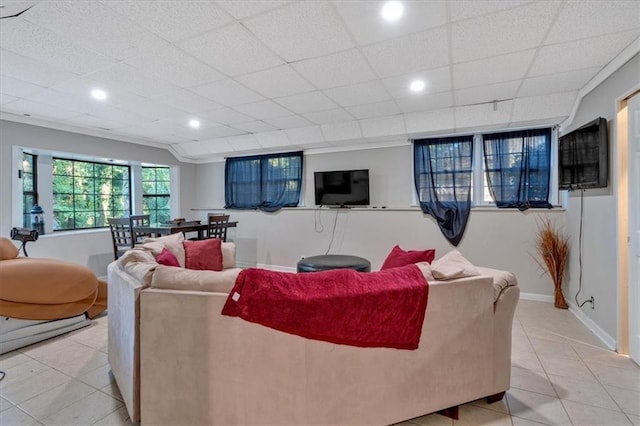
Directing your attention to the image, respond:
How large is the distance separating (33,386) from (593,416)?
374 centimetres

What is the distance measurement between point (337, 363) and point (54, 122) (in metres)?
5.19

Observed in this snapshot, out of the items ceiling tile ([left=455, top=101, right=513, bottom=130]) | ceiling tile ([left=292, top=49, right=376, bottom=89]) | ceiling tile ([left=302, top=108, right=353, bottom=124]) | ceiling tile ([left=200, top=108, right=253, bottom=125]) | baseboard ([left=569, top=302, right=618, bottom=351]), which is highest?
ceiling tile ([left=302, top=108, right=353, bottom=124])

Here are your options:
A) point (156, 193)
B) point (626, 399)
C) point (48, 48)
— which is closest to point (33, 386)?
point (48, 48)

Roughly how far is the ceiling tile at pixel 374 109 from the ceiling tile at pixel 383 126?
16 cm

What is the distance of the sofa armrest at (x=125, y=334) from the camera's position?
173cm

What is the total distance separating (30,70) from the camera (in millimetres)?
2760

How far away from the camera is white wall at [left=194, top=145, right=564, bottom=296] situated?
4.21 metres

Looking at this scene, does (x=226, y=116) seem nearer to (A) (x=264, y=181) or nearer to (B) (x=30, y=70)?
(A) (x=264, y=181)

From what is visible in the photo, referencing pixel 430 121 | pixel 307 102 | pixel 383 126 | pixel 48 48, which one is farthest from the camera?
pixel 383 126

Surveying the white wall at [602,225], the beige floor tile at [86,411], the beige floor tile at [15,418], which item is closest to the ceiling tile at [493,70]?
the white wall at [602,225]

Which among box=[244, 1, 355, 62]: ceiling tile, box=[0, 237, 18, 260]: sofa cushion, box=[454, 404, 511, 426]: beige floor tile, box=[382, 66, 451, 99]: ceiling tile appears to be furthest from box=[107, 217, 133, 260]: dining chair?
box=[454, 404, 511, 426]: beige floor tile

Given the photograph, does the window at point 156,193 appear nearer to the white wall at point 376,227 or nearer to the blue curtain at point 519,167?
the white wall at point 376,227

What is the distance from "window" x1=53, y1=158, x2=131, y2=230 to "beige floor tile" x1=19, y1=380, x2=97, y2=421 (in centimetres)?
380

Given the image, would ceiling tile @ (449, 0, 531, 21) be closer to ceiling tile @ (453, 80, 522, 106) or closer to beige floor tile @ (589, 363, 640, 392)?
ceiling tile @ (453, 80, 522, 106)
